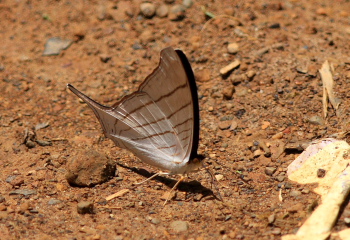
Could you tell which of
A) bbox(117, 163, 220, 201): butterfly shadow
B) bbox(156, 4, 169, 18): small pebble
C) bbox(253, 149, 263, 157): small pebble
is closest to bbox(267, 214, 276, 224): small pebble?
bbox(117, 163, 220, 201): butterfly shadow

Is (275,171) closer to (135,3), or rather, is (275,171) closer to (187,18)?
(187,18)

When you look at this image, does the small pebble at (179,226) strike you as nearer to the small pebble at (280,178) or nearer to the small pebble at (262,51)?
the small pebble at (280,178)

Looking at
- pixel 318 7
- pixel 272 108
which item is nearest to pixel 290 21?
pixel 318 7

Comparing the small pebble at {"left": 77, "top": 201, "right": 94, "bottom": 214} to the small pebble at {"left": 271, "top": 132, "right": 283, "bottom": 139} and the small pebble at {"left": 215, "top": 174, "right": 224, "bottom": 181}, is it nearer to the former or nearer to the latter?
the small pebble at {"left": 215, "top": 174, "right": 224, "bottom": 181}

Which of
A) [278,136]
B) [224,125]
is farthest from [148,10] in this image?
[278,136]

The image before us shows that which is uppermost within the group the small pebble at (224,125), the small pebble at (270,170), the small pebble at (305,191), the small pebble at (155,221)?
the small pebble at (305,191)

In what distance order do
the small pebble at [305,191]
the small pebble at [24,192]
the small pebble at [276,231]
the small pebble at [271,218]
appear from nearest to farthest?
the small pebble at [276,231] → the small pebble at [271,218] → the small pebble at [305,191] → the small pebble at [24,192]

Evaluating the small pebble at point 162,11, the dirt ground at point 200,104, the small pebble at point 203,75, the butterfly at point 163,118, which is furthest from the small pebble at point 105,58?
the butterfly at point 163,118

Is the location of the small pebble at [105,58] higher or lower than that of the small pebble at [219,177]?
lower
